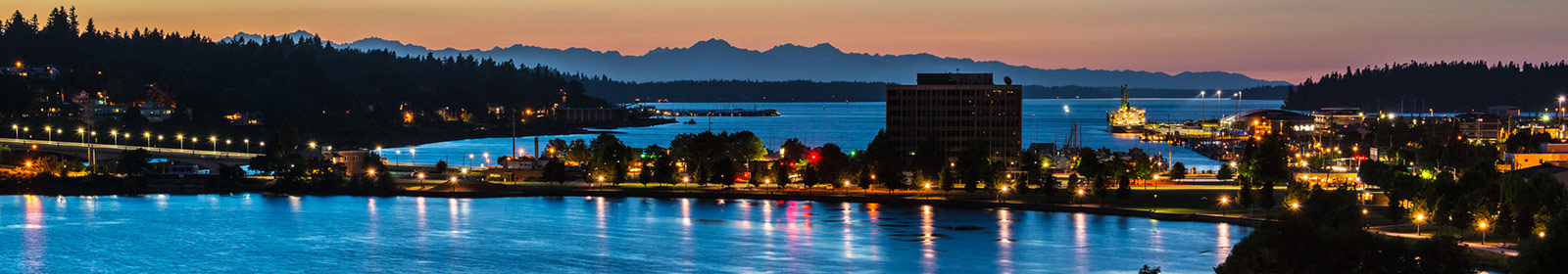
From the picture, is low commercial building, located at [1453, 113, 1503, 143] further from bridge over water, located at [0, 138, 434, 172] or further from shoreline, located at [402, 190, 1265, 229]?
bridge over water, located at [0, 138, 434, 172]

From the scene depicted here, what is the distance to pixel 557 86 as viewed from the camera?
535 ft

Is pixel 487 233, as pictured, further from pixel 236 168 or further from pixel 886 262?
pixel 236 168

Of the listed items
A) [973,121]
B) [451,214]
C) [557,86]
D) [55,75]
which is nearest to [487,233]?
[451,214]

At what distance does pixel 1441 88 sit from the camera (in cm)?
18375

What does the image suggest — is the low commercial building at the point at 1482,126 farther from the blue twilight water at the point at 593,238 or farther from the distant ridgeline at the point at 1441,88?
the distant ridgeline at the point at 1441,88

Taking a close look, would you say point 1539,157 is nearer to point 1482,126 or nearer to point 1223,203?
point 1223,203

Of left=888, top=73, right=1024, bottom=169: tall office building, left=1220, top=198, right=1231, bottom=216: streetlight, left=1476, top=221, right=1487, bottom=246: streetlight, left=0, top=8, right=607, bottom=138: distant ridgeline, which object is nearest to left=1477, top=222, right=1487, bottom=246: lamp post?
left=1476, top=221, right=1487, bottom=246: streetlight

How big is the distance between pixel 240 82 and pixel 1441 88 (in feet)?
493

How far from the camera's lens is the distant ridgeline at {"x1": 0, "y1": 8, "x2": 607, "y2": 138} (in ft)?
331

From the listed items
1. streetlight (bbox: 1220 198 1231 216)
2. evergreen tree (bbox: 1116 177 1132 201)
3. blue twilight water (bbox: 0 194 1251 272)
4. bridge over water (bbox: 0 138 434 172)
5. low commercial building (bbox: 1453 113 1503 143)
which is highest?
low commercial building (bbox: 1453 113 1503 143)

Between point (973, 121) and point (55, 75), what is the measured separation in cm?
8072

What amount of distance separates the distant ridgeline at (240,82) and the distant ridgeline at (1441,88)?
97353 mm

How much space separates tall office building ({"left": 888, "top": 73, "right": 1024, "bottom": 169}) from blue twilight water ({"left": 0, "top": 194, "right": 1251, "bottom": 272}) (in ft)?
42.1

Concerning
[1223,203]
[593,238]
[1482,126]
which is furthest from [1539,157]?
[1482,126]
